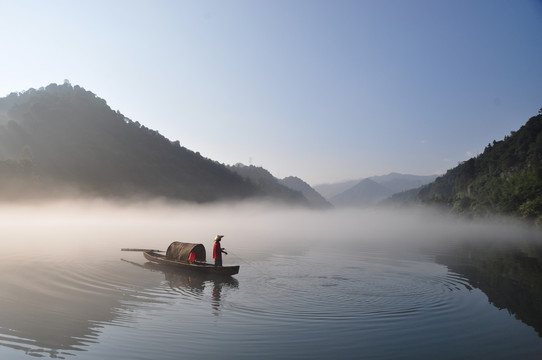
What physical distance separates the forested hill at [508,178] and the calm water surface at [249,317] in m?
81.5

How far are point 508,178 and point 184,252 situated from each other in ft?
484

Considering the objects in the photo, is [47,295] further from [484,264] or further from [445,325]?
[484,264]

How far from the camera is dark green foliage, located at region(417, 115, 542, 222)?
310ft

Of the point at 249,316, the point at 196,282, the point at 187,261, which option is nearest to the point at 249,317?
the point at 249,316

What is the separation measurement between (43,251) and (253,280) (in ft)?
87.6

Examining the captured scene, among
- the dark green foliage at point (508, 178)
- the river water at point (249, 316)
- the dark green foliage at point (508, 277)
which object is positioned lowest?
the river water at point (249, 316)

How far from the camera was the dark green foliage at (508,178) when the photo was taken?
9456 centimetres

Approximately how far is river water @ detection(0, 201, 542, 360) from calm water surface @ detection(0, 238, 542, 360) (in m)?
0.05

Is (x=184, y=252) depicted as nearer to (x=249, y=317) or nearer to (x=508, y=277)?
(x=249, y=317)

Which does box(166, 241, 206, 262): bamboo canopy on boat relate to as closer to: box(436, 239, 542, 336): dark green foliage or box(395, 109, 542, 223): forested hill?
box(436, 239, 542, 336): dark green foliage

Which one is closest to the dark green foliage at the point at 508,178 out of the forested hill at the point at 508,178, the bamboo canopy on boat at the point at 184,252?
the forested hill at the point at 508,178

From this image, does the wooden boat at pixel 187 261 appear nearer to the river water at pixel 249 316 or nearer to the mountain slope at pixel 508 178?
the river water at pixel 249 316

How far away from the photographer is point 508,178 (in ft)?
468

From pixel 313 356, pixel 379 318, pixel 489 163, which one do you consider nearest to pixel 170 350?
pixel 313 356
